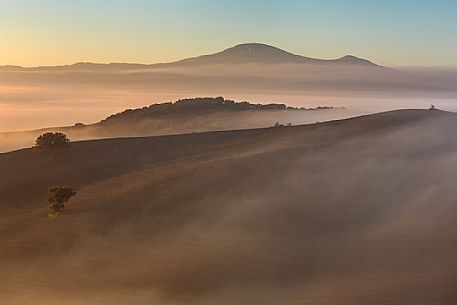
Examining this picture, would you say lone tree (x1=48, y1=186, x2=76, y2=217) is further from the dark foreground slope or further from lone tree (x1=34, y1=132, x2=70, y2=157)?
lone tree (x1=34, y1=132, x2=70, y2=157)

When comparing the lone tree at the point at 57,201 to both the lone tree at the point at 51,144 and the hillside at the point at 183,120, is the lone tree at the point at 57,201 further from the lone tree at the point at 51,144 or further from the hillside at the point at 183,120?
the hillside at the point at 183,120

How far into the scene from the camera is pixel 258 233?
1952 cm

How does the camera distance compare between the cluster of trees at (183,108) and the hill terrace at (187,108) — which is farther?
the hill terrace at (187,108)

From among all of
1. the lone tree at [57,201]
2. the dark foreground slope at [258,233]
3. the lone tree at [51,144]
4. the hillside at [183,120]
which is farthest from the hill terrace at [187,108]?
the lone tree at [57,201]

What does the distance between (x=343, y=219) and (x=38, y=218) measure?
Answer: 11.0m

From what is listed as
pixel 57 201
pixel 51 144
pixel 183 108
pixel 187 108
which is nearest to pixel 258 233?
pixel 57 201

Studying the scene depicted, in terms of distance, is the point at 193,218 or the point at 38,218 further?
the point at 38,218

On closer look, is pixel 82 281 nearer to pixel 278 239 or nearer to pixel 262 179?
pixel 278 239

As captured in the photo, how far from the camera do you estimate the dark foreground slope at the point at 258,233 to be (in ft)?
49.4

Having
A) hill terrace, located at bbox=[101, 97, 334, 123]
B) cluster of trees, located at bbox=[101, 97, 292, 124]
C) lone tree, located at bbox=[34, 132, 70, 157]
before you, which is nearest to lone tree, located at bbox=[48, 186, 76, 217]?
lone tree, located at bbox=[34, 132, 70, 157]

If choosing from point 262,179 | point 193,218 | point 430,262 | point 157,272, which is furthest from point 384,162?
point 157,272

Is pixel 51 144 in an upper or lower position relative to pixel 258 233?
upper

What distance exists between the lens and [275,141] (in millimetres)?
41688

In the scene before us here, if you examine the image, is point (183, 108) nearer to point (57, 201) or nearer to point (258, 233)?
point (57, 201)
